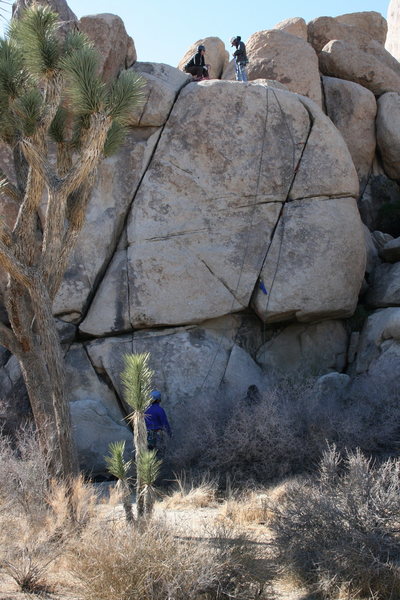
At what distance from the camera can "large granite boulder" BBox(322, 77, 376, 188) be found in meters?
16.5

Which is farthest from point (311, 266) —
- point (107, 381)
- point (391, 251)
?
point (107, 381)

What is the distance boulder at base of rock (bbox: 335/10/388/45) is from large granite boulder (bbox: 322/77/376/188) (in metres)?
3.96

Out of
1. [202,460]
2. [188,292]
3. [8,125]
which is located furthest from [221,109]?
[202,460]

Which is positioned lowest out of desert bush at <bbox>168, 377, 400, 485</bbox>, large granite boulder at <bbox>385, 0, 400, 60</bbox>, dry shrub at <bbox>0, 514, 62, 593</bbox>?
desert bush at <bbox>168, 377, 400, 485</bbox>

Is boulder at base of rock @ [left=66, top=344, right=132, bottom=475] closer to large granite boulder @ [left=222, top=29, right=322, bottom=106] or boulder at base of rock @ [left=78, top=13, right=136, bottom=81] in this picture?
boulder at base of rock @ [left=78, top=13, right=136, bottom=81]

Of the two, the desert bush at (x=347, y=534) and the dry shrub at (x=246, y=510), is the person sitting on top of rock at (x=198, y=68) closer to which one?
the dry shrub at (x=246, y=510)

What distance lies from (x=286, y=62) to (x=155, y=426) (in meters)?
10.0

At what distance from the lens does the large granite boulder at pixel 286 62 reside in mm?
16328

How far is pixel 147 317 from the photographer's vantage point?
11.9 metres

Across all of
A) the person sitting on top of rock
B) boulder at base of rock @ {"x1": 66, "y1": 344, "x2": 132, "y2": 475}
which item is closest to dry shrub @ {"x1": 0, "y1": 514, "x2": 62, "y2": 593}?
boulder at base of rock @ {"x1": 66, "y1": 344, "x2": 132, "y2": 475}

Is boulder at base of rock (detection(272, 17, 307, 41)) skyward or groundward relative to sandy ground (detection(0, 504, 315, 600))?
skyward

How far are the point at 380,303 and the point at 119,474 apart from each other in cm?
857

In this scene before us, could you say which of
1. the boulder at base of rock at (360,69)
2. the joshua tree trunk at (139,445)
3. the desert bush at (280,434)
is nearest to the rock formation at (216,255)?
the desert bush at (280,434)

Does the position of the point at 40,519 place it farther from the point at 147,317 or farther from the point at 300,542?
the point at 147,317
